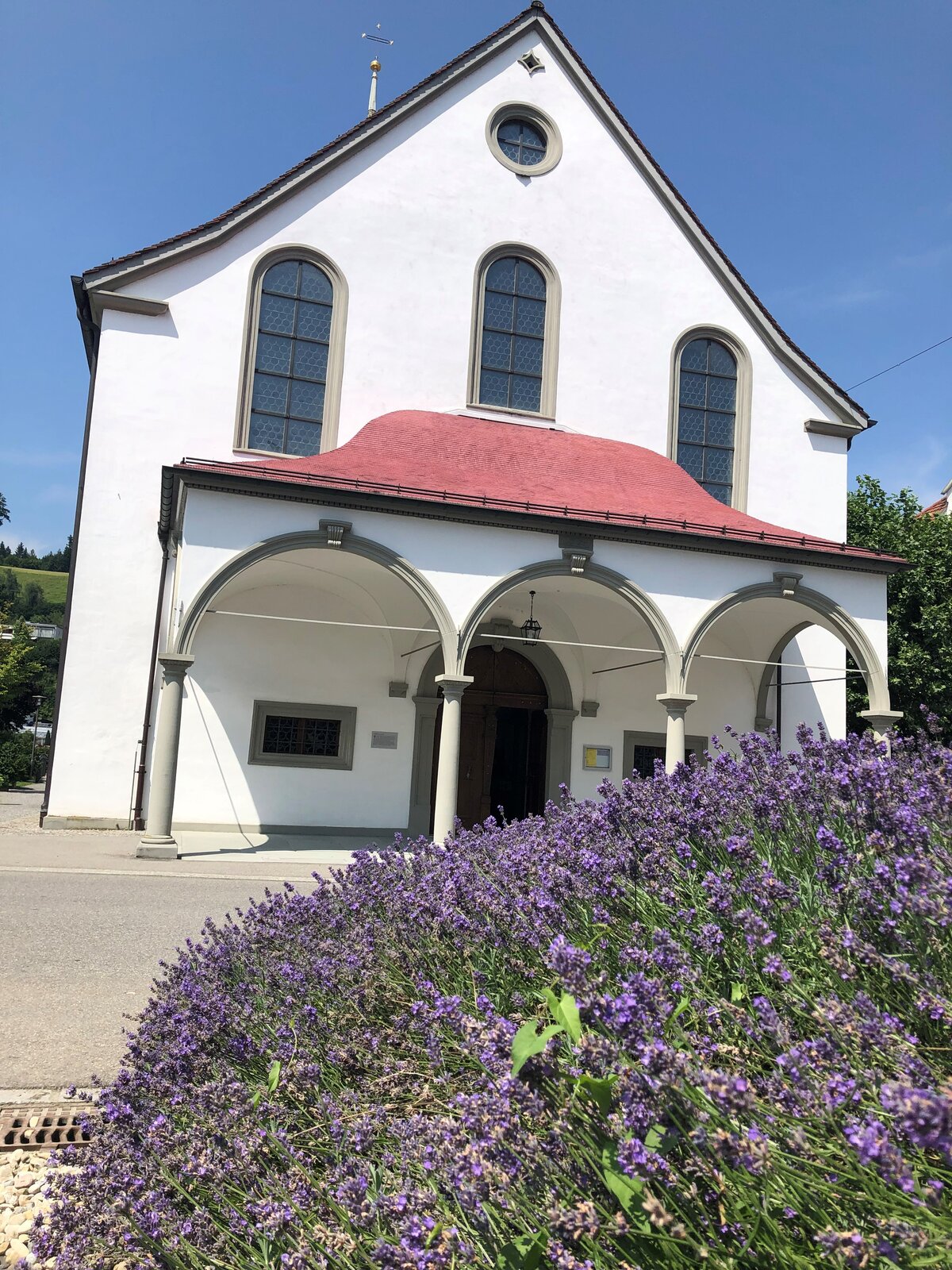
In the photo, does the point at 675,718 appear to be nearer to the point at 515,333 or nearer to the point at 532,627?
the point at 532,627

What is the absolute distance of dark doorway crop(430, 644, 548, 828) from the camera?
17203 millimetres

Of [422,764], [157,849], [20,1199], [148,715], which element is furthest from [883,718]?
[20,1199]

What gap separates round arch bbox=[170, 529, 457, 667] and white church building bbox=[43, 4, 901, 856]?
39 mm

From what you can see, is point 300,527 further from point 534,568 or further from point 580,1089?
point 580,1089

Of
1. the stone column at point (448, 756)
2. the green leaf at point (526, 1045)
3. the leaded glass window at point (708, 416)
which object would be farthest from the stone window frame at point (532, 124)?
the green leaf at point (526, 1045)

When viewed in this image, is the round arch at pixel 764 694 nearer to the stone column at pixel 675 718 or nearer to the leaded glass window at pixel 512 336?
the stone column at pixel 675 718

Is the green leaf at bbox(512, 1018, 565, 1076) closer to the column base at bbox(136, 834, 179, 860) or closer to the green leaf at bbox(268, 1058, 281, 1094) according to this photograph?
the green leaf at bbox(268, 1058, 281, 1094)

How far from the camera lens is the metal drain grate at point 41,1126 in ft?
12.3

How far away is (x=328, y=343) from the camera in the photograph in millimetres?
17172

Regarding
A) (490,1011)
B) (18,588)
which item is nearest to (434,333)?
(490,1011)

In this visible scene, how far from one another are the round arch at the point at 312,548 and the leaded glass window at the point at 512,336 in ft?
19.9

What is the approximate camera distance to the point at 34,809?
19.9m

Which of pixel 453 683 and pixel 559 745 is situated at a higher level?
pixel 453 683

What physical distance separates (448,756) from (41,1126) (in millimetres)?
9204
